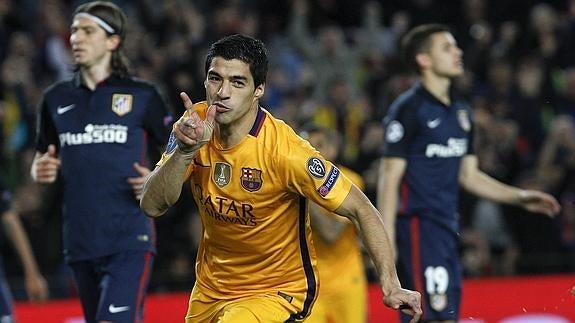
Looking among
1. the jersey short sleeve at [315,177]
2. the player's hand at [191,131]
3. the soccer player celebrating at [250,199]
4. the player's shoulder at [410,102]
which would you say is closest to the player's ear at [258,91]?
the soccer player celebrating at [250,199]

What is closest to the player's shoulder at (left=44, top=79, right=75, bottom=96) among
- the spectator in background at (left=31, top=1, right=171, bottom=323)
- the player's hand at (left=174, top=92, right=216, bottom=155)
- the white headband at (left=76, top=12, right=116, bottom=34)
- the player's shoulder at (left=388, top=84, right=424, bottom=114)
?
the spectator in background at (left=31, top=1, right=171, bottom=323)

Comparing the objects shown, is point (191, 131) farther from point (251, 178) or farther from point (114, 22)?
point (114, 22)

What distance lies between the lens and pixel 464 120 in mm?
8641

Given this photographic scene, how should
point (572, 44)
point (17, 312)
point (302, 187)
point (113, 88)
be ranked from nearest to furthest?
1. point (302, 187)
2. point (113, 88)
3. point (17, 312)
4. point (572, 44)

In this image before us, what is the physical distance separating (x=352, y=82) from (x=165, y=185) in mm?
9257

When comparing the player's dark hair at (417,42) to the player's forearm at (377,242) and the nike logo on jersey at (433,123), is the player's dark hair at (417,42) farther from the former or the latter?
the player's forearm at (377,242)

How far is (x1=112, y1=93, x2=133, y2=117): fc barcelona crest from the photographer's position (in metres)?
7.54

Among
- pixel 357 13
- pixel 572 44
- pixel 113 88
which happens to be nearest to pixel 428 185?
pixel 113 88

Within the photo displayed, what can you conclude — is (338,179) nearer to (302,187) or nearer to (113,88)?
(302,187)

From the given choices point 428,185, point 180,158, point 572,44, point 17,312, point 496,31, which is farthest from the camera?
point 496,31

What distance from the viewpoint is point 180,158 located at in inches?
218

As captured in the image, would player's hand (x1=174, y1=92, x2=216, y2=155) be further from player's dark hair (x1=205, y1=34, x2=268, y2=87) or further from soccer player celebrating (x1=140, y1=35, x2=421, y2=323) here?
player's dark hair (x1=205, y1=34, x2=268, y2=87)

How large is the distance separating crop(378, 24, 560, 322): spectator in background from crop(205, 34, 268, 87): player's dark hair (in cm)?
257

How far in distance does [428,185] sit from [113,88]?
7.40ft
